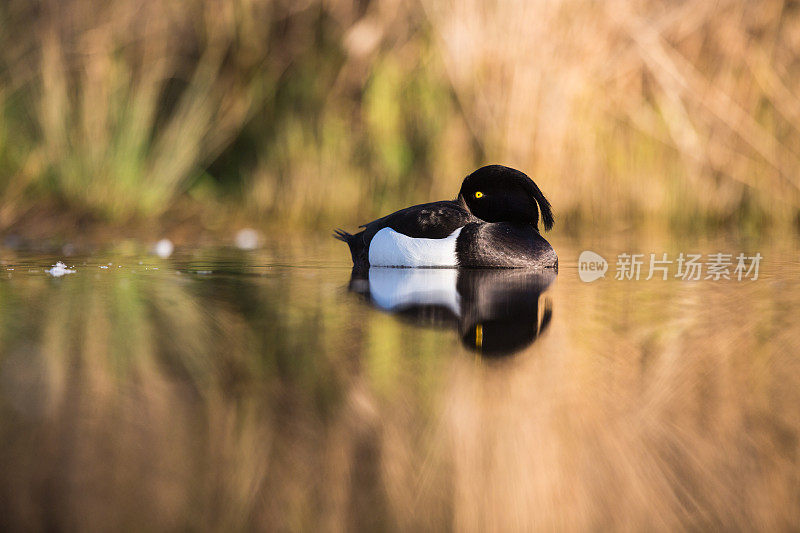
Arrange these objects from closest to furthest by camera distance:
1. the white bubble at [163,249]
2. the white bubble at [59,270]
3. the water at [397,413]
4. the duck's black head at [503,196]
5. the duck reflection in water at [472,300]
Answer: the water at [397,413], the duck reflection in water at [472,300], the white bubble at [59,270], the duck's black head at [503,196], the white bubble at [163,249]

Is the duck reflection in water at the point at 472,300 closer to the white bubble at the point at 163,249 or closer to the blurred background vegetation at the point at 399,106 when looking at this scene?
the white bubble at the point at 163,249

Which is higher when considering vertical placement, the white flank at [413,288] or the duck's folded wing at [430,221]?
the duck's folded wing at [430,221]

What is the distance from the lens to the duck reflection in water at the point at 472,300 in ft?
9.70

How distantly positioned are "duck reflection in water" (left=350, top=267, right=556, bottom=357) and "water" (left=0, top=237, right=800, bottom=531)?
0.02 m

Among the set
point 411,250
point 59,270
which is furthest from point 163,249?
point 411,250

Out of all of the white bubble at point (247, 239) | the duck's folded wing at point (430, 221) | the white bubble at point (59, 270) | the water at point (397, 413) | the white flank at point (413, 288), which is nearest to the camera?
the water at point (397, 413)

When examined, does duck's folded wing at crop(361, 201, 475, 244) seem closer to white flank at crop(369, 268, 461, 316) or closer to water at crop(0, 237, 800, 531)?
white flank at crop(369, 268, 461, 316)

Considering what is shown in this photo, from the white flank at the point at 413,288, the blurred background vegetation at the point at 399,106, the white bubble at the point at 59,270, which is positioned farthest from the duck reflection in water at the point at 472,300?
the blurred background vegetation at the point at 399,106

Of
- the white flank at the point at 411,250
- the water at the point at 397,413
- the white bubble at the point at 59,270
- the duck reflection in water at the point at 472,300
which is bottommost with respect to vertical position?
the water at the point at 397,413

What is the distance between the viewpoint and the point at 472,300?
12.5ft

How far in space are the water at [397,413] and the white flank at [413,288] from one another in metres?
0.04

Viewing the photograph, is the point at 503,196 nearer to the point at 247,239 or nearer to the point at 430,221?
the point at 430,221

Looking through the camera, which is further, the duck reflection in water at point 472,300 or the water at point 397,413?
the duck reflection in water at point 472,300

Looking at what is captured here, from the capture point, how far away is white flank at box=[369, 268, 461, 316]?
3740mm
